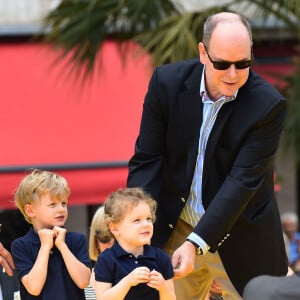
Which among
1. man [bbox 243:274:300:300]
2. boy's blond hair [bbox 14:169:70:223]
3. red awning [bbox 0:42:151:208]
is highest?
man [bbox 243:274:300:300]

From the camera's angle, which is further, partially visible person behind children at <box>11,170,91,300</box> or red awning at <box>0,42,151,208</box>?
red awning at <box>0,42,151,208</box>

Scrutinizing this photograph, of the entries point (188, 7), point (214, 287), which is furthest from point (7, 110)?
point (214, 287)

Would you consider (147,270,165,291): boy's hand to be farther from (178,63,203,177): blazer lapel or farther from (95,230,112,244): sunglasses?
(95,230,112,244): sunglasses

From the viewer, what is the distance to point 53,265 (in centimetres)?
424

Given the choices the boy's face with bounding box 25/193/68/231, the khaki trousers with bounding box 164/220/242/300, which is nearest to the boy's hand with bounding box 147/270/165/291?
the boy's face with bounding box 25/193/68/231

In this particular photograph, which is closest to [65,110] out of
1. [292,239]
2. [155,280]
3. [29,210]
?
[292,239]

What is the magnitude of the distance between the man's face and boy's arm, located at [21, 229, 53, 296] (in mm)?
893

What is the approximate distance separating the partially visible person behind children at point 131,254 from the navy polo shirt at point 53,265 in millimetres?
193

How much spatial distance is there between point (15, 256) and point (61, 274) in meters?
0.19

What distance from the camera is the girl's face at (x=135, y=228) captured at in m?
4.08

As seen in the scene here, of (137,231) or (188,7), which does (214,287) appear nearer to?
(137,231)

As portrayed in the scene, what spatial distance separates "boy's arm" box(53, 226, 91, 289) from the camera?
4.18 meters

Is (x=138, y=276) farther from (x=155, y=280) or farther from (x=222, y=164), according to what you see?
(x=222, y=164)

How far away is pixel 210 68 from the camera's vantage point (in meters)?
4.35
